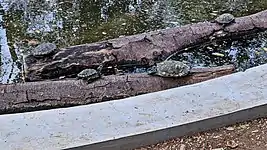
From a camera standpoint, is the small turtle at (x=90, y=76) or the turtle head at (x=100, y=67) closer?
the small turtle at (x=90, y=76)

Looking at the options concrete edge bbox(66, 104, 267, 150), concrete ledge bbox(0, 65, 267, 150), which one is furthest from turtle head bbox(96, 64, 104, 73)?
concrete edge bbox(66, 104, 267, 150)

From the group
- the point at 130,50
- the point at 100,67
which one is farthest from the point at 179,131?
the point at 130,50

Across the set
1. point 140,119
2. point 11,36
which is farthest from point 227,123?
point 11,36

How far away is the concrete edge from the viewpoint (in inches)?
98.7

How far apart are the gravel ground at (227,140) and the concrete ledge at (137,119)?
40 millimetres

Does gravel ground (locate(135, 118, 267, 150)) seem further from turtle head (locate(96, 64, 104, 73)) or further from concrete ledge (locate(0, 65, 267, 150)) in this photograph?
turtle head (locate(96, 64, 104, 73))

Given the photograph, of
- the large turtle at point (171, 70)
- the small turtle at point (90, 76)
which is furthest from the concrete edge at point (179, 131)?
the small turtle at point (90, 76)

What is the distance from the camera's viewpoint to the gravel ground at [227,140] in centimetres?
261

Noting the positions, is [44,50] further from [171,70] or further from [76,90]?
[171,70]

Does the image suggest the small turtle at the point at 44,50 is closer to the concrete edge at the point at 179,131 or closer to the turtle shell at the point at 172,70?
the turtle shell at the point at 172,70

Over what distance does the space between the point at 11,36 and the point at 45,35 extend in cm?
37

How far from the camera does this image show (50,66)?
3824 millimetres

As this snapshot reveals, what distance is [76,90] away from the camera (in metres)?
3.43

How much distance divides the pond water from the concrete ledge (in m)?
1.45
